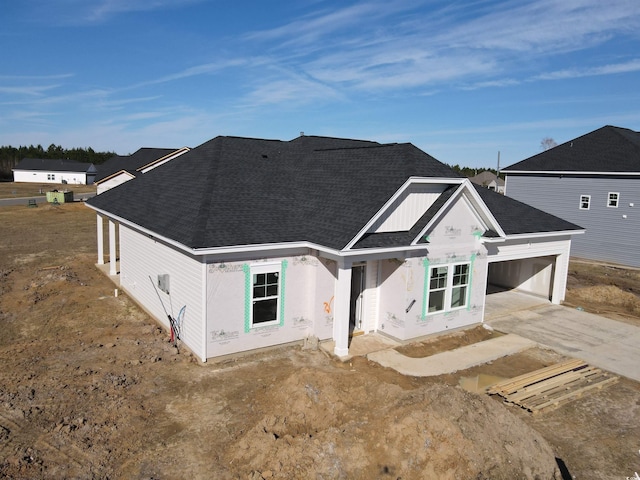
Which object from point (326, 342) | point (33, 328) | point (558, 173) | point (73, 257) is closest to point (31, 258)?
point (73, 257)

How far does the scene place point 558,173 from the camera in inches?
1208

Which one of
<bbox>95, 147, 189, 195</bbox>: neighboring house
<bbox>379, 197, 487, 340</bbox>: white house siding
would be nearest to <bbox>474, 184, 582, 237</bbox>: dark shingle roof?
<bbox>379, 197, 487, 340</bbox>: white house siding

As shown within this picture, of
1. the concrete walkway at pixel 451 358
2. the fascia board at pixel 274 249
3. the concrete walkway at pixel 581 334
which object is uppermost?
the fascia board at pixel 274 249

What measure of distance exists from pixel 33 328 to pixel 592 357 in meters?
16.3

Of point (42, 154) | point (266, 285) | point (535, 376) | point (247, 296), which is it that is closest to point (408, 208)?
point (266, 285)

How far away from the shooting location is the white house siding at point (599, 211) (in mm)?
27469

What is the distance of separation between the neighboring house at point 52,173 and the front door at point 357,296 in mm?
85986

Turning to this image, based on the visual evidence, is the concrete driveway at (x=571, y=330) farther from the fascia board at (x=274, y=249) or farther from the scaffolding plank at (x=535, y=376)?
the fascia board at (x=274, y=249)

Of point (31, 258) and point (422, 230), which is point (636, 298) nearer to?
point (422, 230)

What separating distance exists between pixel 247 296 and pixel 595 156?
88.8 ft

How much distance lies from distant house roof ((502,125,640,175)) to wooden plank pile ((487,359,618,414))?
782 inches

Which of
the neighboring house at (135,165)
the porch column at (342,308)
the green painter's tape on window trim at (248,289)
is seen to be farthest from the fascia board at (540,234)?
the neighboring house at (135,165)

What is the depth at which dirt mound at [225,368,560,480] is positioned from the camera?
7.23 metres

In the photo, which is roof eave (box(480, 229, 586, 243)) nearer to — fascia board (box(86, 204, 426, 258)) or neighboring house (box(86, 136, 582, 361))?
neighboring house (box(86, 136, 582, 361))
